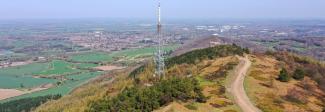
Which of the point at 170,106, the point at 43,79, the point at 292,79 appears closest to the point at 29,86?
the point at 43,79

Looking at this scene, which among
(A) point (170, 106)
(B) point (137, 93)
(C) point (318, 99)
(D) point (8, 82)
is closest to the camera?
(A) point (170, 106)

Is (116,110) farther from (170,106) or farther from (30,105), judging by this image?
(30,105)

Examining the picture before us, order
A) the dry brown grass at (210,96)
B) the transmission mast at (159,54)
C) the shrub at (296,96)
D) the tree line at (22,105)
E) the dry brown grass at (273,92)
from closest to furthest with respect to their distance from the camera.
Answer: the dry brown grass at (210,96) < the dry brown grass at (273,92) < the shrub at (296,96) < the transmission mast at (159,54) < the tree line at (22,105)

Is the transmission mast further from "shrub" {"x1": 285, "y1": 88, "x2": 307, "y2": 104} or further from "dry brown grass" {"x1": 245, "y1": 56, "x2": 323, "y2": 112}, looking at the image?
"shrub" {"x1": 285, "y1": 88, "x2": 307, "y2": 104}

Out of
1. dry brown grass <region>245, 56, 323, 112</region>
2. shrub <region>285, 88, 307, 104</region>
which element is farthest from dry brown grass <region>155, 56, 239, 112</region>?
shrub <region>285, 88, 307, 104</region>

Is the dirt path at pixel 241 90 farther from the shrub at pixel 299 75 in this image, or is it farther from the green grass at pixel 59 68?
the green grass at pixel 59 68

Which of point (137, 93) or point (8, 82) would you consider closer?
point (137, 93)

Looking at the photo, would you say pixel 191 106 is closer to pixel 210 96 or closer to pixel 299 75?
pixel 210 96

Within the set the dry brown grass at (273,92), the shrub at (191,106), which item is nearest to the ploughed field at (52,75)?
the dry brown grass at (273,92)
